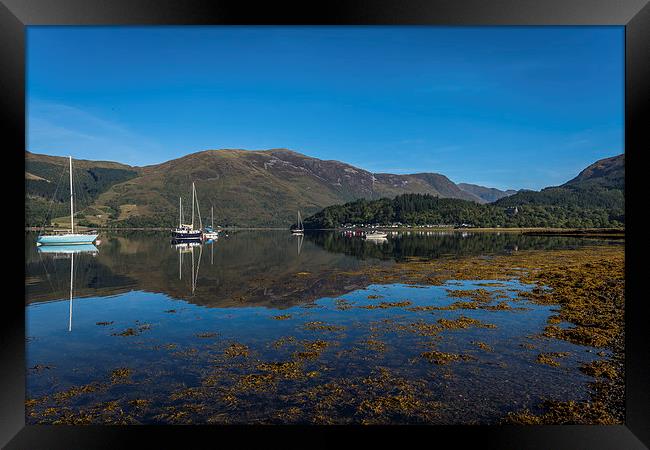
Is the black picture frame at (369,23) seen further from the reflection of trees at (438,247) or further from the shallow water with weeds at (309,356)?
the reflection of trees at (438,247)

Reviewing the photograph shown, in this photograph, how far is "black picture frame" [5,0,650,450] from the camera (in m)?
4.45

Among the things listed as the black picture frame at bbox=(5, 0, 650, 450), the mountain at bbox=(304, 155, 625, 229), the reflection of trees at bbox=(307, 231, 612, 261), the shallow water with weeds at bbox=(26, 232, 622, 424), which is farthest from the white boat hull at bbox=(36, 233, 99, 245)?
the mountain at bbox=(304, 155, 625, 229)

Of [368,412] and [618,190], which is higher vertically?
[618,190]

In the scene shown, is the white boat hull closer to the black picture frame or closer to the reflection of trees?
the reflection of trees

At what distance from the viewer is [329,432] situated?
456 centimetres

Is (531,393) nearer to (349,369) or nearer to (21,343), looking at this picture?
(349,369)

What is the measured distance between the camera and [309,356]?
29.6ft

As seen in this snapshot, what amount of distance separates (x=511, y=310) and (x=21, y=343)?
43.2 ft

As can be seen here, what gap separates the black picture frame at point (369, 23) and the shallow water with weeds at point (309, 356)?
152cm

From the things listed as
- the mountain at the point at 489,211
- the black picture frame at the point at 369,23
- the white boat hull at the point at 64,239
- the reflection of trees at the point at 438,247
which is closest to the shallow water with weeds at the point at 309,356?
the black picture frame at the point at 369,23

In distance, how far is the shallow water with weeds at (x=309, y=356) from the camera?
21.0 ft

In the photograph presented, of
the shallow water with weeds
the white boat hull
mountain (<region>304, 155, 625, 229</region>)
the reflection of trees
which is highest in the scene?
mountain (<region>304, 155, 625, 229</region>)

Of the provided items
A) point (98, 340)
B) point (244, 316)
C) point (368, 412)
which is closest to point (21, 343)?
point (368, 412)

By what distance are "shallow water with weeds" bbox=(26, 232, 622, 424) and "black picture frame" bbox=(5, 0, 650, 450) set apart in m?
1.52
